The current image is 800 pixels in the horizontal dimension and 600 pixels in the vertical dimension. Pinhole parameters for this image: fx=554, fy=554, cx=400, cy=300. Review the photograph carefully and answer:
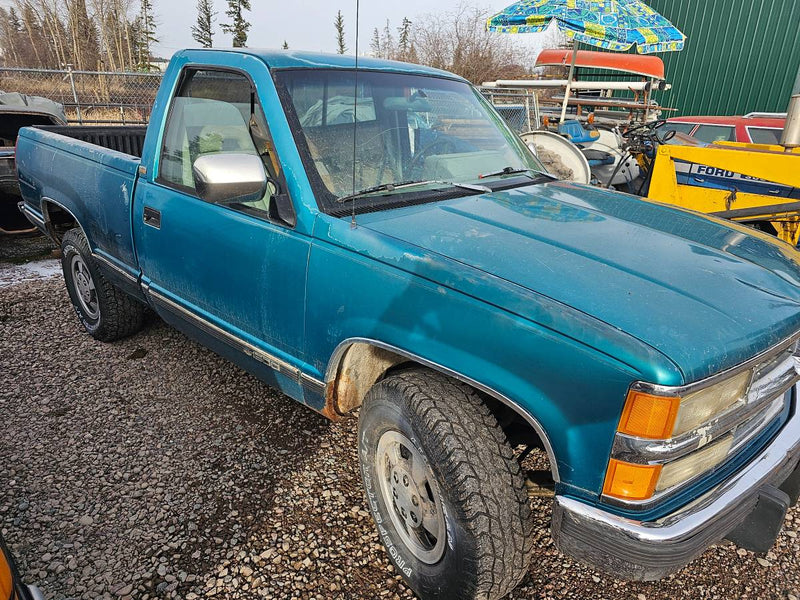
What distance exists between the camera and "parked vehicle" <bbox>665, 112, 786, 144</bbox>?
795 cm

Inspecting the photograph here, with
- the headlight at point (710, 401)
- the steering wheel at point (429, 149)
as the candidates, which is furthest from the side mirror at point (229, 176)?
the headlight at point (710, 401)

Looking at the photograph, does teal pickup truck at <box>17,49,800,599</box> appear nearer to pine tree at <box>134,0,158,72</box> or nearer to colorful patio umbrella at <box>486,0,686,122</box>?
colorful patio umbrella at <box>486,0,686,122</box>

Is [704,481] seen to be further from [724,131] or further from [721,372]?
[724,131]

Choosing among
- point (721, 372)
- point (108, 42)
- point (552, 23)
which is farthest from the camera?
point (108, 42)

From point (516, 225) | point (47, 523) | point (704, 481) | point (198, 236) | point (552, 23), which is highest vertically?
point (552, 23)

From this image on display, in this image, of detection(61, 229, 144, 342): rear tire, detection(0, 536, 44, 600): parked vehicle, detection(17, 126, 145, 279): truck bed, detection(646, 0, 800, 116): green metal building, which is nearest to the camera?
detection(0, 536, 44, 600): parked vehicle

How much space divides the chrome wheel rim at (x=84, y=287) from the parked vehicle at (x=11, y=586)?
2814 mm

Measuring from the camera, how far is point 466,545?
1801mm

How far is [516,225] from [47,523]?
240 centimetres

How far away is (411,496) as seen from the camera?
6.87ft

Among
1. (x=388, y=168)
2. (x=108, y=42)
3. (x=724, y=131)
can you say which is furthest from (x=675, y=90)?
(x=108, y=42)

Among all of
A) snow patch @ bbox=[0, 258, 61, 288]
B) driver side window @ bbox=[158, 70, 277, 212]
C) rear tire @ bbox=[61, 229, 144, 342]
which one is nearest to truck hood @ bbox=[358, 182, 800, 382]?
driver side window @ bbox=[158, 70, 277, 212]

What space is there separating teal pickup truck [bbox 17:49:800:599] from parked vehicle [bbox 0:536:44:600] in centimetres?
113

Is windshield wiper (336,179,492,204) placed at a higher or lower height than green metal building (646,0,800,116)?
lower
